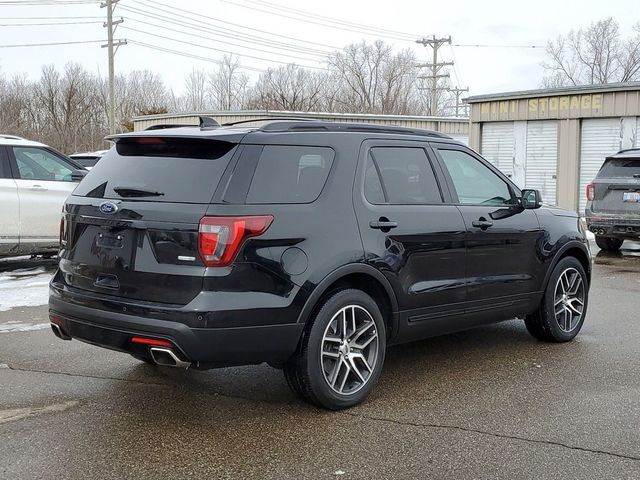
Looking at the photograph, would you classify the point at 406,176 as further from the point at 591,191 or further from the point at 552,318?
the point at 591,191

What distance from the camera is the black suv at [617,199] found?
475 inches

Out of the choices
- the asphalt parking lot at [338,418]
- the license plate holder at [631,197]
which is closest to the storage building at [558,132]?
the license plate holder at [631,197]

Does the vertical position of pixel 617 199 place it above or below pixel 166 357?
above

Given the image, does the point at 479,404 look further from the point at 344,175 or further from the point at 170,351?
the point at 170,351

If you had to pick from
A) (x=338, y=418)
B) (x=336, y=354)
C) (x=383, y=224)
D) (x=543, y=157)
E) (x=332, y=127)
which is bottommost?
(x=338, y=418)

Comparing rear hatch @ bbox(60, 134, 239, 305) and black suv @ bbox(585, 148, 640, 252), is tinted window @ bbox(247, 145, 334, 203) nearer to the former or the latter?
rear hatch @ bbox(60, 134, 239, 305)

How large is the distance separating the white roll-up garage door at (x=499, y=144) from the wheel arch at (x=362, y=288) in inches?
671

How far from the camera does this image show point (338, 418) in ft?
14.8

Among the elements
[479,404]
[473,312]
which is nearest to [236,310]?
[479,404]

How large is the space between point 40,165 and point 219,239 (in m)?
7.06

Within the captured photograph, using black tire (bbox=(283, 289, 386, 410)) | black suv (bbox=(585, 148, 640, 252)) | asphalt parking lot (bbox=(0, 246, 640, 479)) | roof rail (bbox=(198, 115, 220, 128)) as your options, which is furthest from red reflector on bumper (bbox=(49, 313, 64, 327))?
black suv (bbox=(585, 148, 640, 252))

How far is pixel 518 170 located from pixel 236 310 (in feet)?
59.9

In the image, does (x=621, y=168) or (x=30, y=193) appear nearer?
(x=30, y=193)

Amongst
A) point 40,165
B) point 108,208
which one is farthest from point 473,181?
point 40,165
